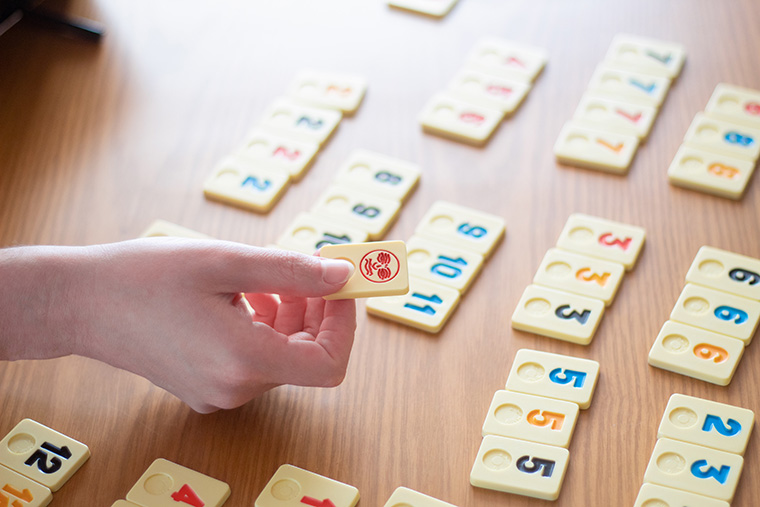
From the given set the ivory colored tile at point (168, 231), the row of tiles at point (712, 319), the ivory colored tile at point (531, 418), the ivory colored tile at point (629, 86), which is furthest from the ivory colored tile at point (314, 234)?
the ivory colored tile at point (629, 86)

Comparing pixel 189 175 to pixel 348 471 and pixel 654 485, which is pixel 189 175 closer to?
pixel 348 471

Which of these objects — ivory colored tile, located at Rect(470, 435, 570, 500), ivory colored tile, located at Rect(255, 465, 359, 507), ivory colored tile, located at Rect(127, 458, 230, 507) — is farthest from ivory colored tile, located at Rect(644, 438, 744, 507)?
ivory colored tile, located at Rect(127, 458, 230, 507)

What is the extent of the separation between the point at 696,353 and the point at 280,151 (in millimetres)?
710

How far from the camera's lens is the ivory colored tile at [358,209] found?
1.26 meters

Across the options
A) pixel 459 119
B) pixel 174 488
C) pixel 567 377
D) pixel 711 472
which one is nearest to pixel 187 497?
pixel 174 488

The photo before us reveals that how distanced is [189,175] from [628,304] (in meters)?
0.71

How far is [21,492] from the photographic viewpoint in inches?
36.4

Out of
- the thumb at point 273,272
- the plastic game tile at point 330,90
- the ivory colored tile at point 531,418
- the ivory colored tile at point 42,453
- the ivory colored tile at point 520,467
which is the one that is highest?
the plastic game tile at point 330,90

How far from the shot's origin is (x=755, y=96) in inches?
58.3

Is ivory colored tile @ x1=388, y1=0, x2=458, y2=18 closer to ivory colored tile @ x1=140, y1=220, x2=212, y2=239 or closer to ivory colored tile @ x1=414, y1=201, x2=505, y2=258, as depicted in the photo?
ivory colored tile @ x1=414, y1=201, x2=505, y2=258

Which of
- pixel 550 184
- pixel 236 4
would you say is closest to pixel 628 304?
pixel 550 184

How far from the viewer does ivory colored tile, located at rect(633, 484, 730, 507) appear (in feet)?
2.95

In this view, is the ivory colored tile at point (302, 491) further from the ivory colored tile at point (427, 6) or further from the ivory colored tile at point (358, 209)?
the ivory colored tile at point (427, 6)

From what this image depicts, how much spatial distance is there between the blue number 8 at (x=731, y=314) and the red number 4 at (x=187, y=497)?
682mm
